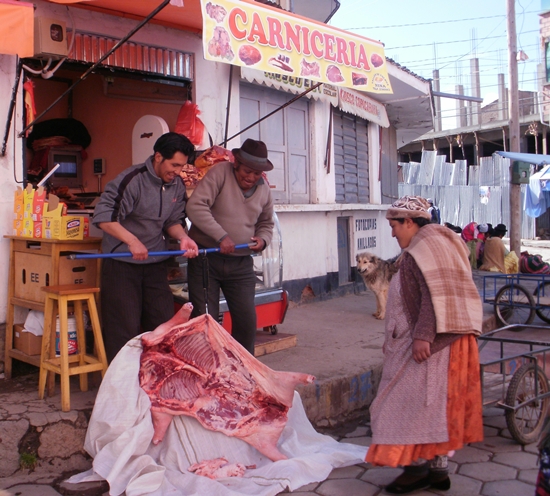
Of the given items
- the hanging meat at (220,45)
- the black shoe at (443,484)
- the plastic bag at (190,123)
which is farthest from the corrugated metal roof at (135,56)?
the black shoe at (443,484)

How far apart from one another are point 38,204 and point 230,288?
1.53 metres

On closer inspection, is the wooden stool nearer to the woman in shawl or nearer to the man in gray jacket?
the man in gray jacket

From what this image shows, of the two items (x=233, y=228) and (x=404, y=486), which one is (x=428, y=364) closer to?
(x=404, y=486)

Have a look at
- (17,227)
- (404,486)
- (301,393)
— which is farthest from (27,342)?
(404,486)

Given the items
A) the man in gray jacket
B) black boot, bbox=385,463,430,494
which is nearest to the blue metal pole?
the man in gray jacket

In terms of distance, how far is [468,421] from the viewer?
334 cm

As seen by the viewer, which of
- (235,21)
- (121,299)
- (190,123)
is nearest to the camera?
(121,299)

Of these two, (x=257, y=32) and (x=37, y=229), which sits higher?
(x=257, y=32)

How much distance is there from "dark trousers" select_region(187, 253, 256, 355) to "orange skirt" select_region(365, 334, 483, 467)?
4.85 feet

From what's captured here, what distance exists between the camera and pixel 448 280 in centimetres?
323

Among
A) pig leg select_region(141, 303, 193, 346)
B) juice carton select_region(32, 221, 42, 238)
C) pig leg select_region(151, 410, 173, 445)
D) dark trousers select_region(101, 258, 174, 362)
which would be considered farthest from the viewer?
juice carton select_region(32, 221, 42, 238)

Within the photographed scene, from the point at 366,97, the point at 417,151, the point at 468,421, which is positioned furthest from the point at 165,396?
the point at 417,151

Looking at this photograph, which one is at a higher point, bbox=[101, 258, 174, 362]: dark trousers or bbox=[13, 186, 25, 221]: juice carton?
bbox=[13, 186, 25, 221]: juice carton

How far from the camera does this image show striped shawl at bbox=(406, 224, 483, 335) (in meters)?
3.21
